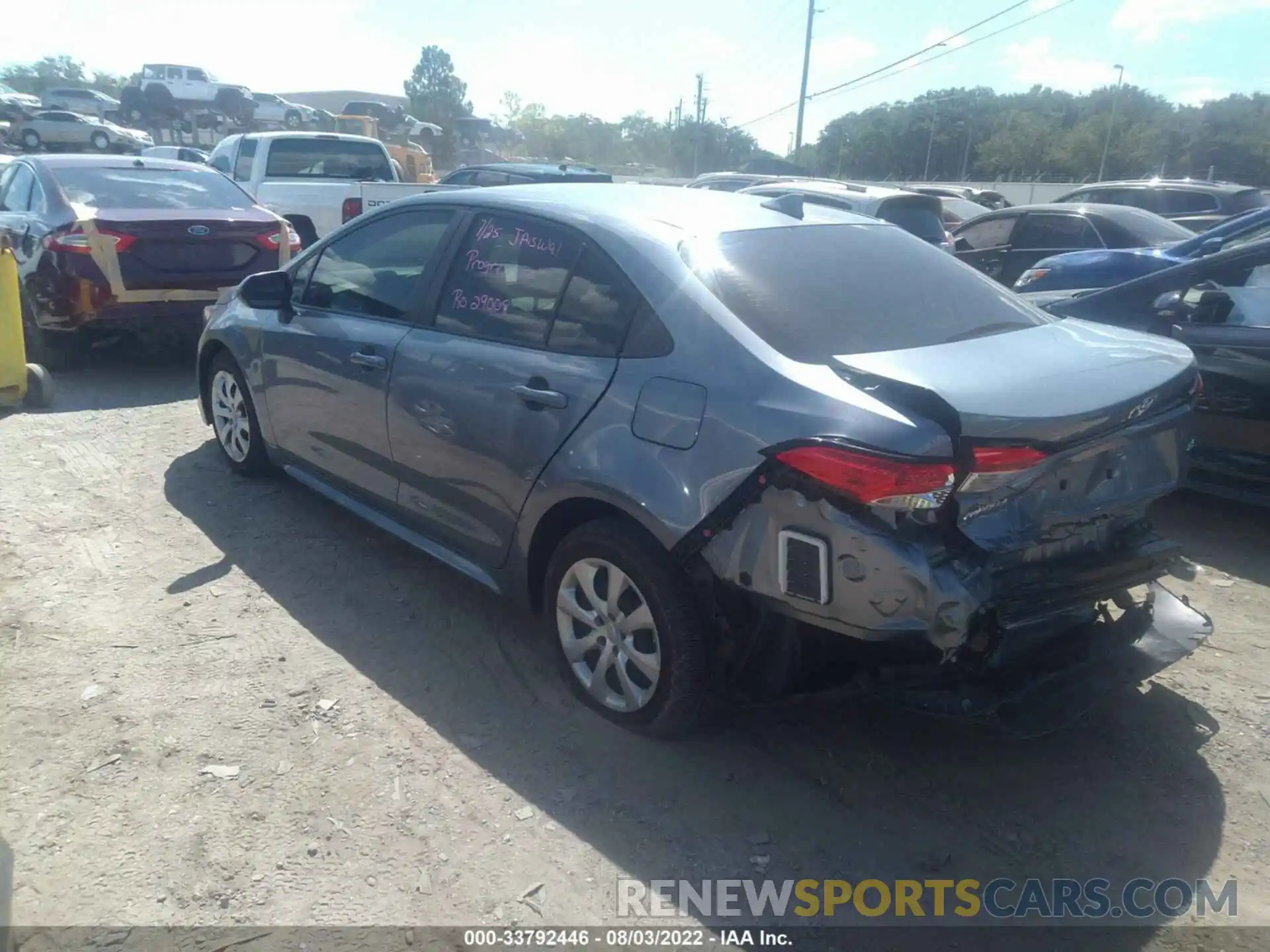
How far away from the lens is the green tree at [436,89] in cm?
7406

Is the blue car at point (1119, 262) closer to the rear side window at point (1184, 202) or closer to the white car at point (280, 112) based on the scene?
the rear side window at point (1184, 202)

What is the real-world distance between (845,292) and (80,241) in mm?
6460

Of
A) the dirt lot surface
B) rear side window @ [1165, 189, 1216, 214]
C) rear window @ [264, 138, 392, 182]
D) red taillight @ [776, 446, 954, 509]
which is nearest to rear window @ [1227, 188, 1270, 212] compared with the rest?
rear side window @ [1165, 189, 1216, 214]

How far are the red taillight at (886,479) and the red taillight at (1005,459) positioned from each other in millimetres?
93

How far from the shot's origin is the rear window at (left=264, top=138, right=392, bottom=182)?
39.9ft

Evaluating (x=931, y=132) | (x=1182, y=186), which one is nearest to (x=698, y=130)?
(x=931, y=132)

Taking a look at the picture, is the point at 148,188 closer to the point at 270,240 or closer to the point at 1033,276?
the point at 270,240

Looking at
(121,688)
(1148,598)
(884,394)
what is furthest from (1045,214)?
(121,688)

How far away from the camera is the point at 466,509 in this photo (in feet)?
12.6

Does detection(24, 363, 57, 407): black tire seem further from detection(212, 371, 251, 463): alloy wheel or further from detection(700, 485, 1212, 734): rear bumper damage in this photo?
detection(700, 485, 1212, 734): rear bumper damage

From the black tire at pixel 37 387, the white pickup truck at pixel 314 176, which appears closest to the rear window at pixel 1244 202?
the white pickup truck at pixel 314 176

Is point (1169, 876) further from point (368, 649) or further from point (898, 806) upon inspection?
point (368, 649)

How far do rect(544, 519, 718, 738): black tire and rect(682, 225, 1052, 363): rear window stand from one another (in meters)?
0.76

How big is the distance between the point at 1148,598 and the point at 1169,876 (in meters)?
0.95
